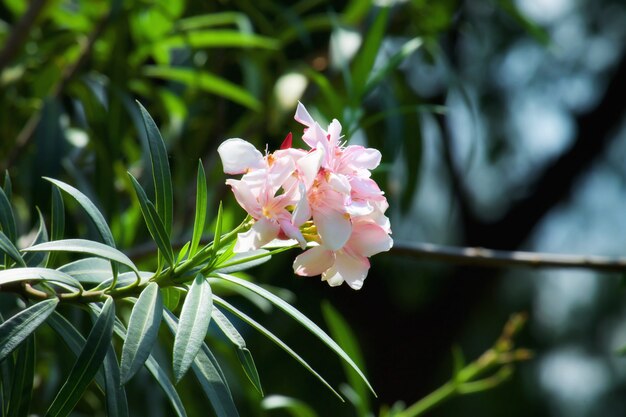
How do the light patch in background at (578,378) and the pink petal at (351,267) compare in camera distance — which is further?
the light patch in background at (578,378)

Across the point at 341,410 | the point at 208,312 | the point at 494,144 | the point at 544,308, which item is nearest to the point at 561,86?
the point at 494,144

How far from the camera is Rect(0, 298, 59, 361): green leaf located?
45 centimetres

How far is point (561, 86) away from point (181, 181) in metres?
1.82

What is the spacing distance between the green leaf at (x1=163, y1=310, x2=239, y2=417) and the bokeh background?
463 mm

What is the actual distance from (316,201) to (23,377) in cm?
22

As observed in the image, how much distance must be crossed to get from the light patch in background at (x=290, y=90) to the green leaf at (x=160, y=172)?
823 millimetres

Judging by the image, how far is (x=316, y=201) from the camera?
491 millimetres

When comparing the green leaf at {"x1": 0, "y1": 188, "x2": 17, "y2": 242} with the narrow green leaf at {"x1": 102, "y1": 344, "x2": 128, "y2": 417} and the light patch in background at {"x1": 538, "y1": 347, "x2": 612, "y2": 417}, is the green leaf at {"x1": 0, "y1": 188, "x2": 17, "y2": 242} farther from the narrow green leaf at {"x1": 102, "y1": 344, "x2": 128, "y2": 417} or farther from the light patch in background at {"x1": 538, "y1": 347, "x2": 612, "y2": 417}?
the light patch in background at {"x1": 538, "y1": 347, "x2": 612, "y2": 417}

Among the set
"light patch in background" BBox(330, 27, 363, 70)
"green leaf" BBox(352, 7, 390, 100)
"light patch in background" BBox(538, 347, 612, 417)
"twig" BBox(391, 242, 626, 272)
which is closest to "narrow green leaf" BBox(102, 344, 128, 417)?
"twig" BBox(391, 242, 626, 272)

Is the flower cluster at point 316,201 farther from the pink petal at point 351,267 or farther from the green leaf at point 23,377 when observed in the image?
the green leaf at point 23,377

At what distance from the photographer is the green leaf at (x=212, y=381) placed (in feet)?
1.64

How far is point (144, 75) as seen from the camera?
143 cm

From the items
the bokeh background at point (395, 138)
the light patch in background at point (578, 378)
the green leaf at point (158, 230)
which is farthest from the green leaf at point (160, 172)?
the light patch in background at point (578, 378)

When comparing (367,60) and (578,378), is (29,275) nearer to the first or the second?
(367,60)
